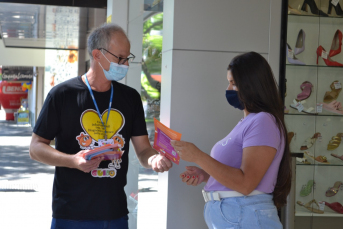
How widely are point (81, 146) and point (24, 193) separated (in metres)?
7.06

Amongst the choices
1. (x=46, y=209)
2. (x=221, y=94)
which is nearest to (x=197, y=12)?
(x=221, y=94)

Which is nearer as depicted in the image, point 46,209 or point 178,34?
point 178,34

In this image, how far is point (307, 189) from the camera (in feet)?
14.4

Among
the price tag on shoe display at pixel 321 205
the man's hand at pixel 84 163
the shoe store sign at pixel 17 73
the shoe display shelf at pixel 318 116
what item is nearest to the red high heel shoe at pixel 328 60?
the shoe display shelf at pixel 318 116

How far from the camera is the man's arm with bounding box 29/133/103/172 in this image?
2318 mm

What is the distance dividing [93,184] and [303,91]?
8.04 ft

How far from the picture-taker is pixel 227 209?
228 centimetres

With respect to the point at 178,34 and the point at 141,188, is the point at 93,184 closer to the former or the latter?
the point at 178,34

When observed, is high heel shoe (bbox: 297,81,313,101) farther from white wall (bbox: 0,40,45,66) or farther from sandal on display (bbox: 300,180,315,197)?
white wall (bbox: 0,40,45,66)

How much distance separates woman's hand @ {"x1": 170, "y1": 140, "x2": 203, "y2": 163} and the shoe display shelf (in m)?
2.14

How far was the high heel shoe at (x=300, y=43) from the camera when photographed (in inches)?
155

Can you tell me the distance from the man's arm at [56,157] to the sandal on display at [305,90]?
2.46m

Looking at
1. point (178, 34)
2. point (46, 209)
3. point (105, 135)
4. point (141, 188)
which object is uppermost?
point (178, 34)

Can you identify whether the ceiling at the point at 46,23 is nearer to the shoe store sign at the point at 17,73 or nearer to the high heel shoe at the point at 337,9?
the high heel shoe at the point at 337,9
